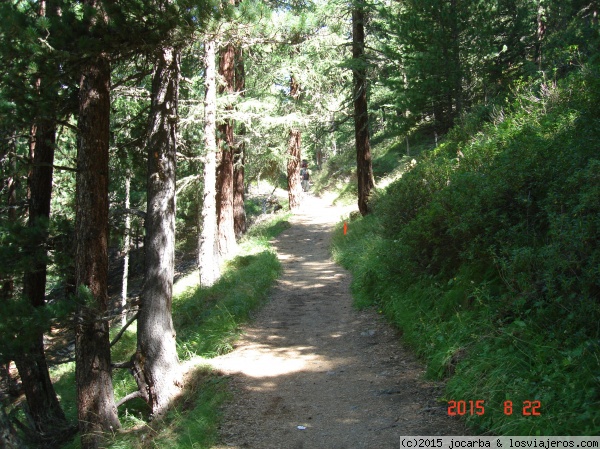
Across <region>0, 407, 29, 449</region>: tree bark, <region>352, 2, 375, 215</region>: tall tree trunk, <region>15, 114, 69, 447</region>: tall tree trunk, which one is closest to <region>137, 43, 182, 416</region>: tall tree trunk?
<region>0, 407, 29, 449</region>: tree bark

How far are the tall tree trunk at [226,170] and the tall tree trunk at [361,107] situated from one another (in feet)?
12.4

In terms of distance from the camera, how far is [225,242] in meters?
15.5

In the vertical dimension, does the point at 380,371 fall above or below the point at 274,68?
below

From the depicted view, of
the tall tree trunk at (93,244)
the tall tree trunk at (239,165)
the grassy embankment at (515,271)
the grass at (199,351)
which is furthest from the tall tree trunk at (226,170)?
the tall tree trunk at (93,244)

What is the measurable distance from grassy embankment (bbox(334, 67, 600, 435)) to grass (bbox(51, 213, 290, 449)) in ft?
8.57

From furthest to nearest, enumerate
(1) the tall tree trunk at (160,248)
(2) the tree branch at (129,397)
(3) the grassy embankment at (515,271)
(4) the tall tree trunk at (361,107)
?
1. (4) the tall tree trunk at (361,107)
2. (1) the tall tree trunk at (160,248)
3. (2) the tree branch at (129,397)
4. (3) the grassy embankment at (515,271)

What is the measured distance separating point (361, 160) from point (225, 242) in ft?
17.7

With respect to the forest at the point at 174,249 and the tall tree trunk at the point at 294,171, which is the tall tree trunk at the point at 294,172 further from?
the forest at the point at 174,249

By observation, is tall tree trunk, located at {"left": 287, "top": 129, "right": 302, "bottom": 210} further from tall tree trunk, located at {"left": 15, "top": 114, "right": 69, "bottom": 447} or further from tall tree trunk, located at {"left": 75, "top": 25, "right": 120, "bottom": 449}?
tall tree trunk, located at {"left": 75, "top": 25, "right": 120, "bottom": 449}

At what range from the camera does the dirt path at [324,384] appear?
4.99 metres

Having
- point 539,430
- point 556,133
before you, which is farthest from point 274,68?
point 539,430

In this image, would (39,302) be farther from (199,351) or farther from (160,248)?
(160,248)

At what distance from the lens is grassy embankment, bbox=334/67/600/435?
13.2 ft

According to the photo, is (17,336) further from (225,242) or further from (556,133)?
(225,242)
